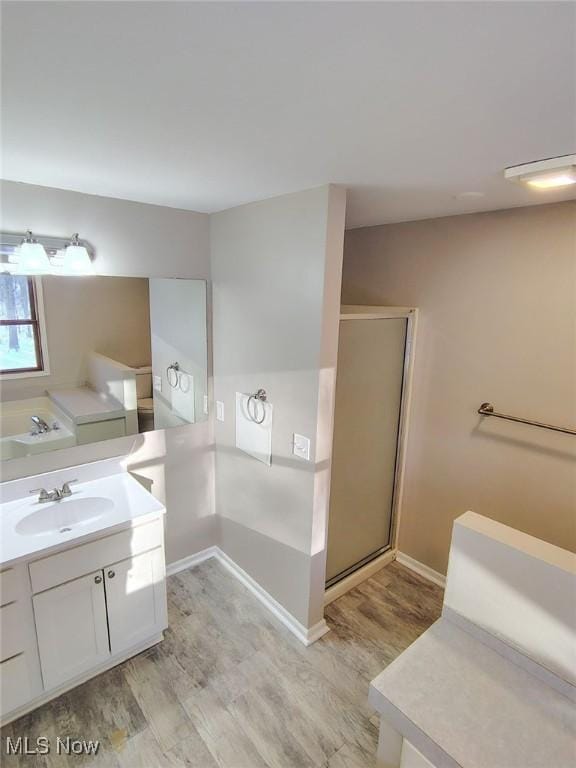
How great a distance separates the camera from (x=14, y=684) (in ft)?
5.76

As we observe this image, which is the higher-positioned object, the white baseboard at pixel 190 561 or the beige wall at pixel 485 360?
the beige wall at pixel 485 360

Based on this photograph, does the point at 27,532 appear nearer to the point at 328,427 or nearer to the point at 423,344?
the point at 328,427

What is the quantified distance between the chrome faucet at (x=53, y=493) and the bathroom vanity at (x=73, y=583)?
15 mm

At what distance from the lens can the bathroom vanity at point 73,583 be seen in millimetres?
1737

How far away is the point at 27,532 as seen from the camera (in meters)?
1.92

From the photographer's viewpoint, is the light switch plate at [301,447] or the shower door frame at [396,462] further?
the shower door frame at [396,462]

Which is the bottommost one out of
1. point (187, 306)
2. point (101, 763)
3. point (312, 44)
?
point (101, 763)

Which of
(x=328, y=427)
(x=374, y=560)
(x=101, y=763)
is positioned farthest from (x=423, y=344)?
(x=101, y=763)

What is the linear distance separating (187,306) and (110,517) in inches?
52.9

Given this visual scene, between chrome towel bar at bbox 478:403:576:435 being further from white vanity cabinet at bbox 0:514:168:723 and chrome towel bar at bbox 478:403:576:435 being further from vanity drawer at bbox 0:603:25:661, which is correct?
vanity drawer at bbox 0:603:25:661

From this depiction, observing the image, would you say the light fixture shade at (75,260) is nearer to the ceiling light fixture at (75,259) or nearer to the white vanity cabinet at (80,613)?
the ceiling light fixture at (75,259)

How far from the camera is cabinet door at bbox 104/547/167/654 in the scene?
6.59ft

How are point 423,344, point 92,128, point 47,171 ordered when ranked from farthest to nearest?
point 423,344
point 47,171
point 92,128

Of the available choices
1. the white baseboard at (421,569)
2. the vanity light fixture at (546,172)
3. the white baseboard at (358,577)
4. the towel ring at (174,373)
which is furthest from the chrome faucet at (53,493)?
the vanity light fixture at (546,172)
